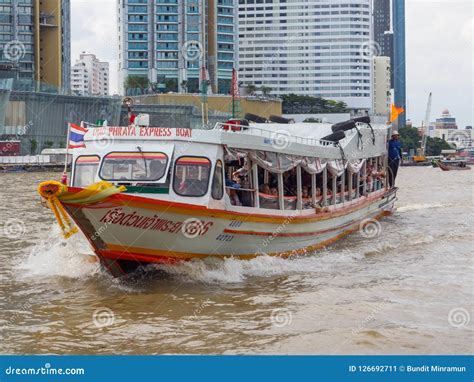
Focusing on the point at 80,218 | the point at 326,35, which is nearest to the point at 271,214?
the point at 80,218

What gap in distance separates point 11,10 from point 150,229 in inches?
3786

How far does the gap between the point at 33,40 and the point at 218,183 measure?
96.3 metres

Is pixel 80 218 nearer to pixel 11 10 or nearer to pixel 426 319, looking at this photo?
pixel 426 319

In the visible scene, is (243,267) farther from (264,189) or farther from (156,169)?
(156,169)

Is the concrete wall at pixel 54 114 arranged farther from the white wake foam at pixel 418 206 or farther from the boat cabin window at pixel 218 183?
the boat cabin window at pixel 218 183

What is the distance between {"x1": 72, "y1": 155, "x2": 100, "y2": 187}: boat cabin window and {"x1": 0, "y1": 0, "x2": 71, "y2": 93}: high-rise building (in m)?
83.9

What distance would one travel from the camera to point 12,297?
13805 millimetres

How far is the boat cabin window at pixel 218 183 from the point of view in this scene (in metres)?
14.4

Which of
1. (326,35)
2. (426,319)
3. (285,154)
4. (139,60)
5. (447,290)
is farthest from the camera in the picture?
(326,35)

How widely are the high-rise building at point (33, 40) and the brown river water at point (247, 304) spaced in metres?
84.0

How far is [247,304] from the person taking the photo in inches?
518

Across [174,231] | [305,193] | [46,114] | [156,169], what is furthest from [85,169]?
[46,114]

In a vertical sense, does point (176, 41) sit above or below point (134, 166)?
above

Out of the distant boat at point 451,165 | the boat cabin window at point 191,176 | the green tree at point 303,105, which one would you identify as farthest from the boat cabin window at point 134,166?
the green tree at point 303,105
